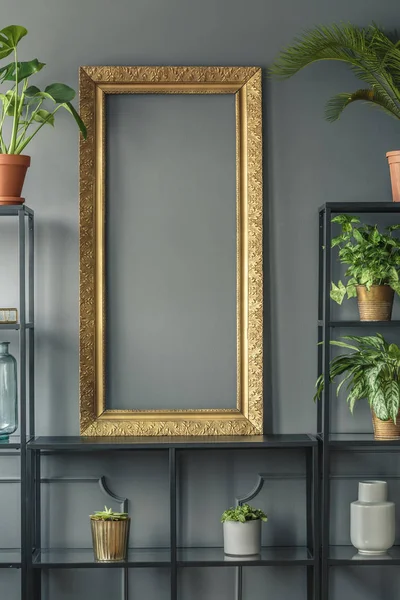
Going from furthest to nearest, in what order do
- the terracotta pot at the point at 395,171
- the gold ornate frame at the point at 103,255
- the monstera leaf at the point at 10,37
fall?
the gold ornate frame at the point at 103,255 < the terracotta pot at the point at 395,171 < the monstera leaf at the point at 10,37

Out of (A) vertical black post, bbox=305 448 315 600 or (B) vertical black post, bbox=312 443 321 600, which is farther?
(A) vertical black post, bbox=305 448 315 600

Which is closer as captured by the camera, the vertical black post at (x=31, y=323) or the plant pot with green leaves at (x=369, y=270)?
the plant pot with green leaves at (x=369, y=270)

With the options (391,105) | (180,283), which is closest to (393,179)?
(391,105)

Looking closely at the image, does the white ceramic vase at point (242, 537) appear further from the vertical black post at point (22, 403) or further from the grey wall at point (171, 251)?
the vertical black post at point (22, 403)

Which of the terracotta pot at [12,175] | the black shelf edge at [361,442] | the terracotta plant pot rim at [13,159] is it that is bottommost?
the black shelf edge at [361,442]

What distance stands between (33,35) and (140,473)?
1814 millimetres

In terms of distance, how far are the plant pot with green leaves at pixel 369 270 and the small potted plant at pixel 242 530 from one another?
863 millimetres

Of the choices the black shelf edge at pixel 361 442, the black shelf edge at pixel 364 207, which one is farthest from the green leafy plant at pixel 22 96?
the black shelf edge at pixel 361 442

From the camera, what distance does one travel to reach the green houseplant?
121 inches

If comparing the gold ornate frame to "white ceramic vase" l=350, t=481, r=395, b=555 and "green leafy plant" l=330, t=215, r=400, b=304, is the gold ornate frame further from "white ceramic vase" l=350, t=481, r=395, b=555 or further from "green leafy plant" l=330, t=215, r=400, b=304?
"white ceramic vase" l=350, t=481, r=395, b=555

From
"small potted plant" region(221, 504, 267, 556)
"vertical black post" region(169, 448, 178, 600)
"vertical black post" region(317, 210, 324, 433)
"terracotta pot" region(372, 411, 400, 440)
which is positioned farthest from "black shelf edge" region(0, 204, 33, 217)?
"terracotta pot" region(372, 411, 400, 440)

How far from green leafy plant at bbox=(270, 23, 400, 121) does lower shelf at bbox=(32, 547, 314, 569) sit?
174cm

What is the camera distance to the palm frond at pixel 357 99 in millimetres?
3093

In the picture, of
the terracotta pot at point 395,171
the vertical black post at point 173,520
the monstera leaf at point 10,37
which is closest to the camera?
the monstera leaf at point 10,37
